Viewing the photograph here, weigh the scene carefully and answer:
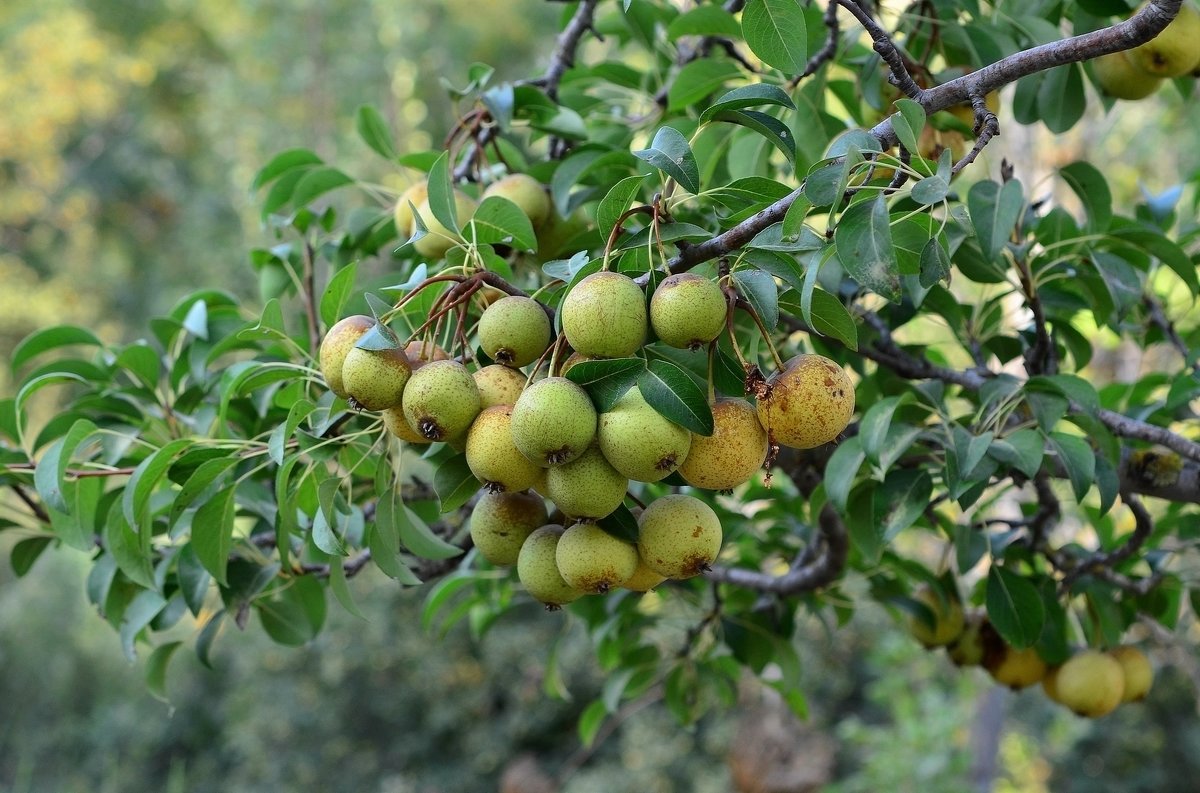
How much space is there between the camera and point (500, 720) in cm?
471

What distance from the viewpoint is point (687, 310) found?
2.37ft

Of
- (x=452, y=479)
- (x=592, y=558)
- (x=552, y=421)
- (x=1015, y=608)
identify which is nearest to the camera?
(x=552, y=421)

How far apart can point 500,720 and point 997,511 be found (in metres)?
2.35

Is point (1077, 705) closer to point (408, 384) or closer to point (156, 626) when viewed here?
point (408, 384)

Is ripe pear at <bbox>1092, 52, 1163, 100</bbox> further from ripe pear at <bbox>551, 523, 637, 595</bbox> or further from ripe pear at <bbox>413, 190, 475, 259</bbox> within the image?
ripe pear at <bbox>551, 523, 637, 595</bbox>

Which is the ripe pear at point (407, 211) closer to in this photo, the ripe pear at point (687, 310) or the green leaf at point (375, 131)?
the green leaf at point (375, 131)

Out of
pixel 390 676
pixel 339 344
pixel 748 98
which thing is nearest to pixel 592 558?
pixel 339 344

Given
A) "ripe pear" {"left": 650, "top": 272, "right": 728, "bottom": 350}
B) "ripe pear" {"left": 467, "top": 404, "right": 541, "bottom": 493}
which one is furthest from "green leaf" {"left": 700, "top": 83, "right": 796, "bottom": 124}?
"ripe pear" {"left": 467, "top": 404, "right": 541, "bottom": 493}

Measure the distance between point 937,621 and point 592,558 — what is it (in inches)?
31.9

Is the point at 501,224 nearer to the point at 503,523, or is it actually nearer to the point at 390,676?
the point at 503,523

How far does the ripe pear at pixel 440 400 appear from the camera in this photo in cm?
77

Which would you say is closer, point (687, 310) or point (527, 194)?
point (687, 310)

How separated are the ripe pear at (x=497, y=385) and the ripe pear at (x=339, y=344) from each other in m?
0.11

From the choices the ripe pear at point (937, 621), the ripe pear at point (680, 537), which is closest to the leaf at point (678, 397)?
the ripe pear at point (680, 537)
